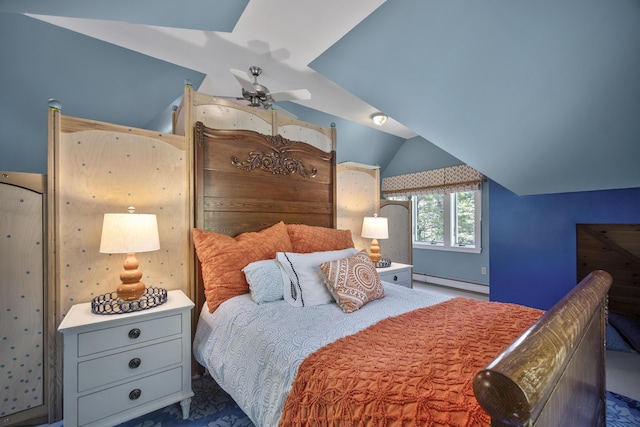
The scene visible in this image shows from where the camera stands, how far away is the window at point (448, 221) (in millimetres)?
4660

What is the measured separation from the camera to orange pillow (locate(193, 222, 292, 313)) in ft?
6.16

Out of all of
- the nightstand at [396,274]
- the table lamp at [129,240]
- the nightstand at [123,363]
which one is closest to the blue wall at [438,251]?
the nightstand at [396,274]

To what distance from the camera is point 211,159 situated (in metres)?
2.28

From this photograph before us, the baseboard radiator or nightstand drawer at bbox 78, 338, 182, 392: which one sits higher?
nightstand drawer at bbox 78, 338, 182, 392

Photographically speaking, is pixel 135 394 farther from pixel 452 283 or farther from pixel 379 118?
pixel 452 283

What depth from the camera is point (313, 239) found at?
2457 millimetres

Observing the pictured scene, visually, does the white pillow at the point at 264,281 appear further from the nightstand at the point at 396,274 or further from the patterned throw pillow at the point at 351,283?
the nightstand at the point at 396,274

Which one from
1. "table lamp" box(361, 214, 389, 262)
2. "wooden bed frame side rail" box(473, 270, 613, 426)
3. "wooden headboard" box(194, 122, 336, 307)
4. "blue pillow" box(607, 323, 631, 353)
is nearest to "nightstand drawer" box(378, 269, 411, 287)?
"table lamp" box(361, 214, 389, 262)

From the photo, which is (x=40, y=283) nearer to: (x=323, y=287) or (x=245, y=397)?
(x=245, y=397)

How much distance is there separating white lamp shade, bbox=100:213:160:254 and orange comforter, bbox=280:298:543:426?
1245 mm

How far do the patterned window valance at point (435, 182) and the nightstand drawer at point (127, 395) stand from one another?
4.50 m

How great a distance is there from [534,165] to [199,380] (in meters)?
3.32

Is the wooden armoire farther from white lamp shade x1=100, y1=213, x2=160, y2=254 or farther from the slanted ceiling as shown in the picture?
the slanted ceiling

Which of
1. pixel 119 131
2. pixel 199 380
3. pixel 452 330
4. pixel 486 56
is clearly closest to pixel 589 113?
pixel 486 56
